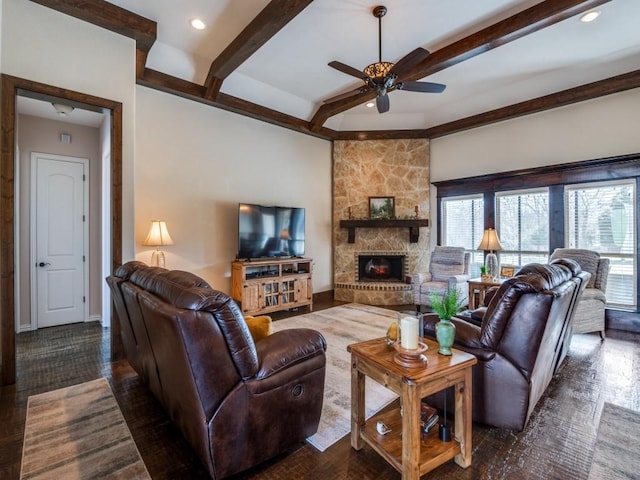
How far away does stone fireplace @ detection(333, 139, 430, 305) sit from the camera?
637cm

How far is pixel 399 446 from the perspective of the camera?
174cm

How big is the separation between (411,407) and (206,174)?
432 cm

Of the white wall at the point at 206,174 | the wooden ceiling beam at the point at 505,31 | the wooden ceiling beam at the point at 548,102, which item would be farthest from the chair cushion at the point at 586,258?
the white wall at the point at 206,174

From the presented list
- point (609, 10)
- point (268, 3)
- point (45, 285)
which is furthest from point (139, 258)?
point (609, 10)

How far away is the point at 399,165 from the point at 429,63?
2.60 m

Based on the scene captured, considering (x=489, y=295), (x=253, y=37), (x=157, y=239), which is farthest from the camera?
(x=489, y=295)

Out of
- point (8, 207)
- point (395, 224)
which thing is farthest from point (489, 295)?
point (8, 207)

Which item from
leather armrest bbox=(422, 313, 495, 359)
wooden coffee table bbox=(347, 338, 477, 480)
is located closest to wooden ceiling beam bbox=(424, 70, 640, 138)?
leather armrest bbox=(422, 313, 495, 359)

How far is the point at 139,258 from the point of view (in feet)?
13.2

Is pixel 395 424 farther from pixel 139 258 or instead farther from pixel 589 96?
pixel 589 96

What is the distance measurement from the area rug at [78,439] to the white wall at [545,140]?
5.98 meters

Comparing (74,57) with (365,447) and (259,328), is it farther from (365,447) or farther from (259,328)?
(365,447)

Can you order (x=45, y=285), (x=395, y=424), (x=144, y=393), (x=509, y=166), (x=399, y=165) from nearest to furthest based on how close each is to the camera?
(x=395, y=424) → (x=144, y=393) → (x=45, y=285) → (x=509, y=166) → (x=399, y=165)

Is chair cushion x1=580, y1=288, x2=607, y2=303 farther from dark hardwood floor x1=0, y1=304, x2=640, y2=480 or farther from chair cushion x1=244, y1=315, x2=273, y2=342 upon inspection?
chair cushion x1=244, y1=315, x2=273, y2=342
